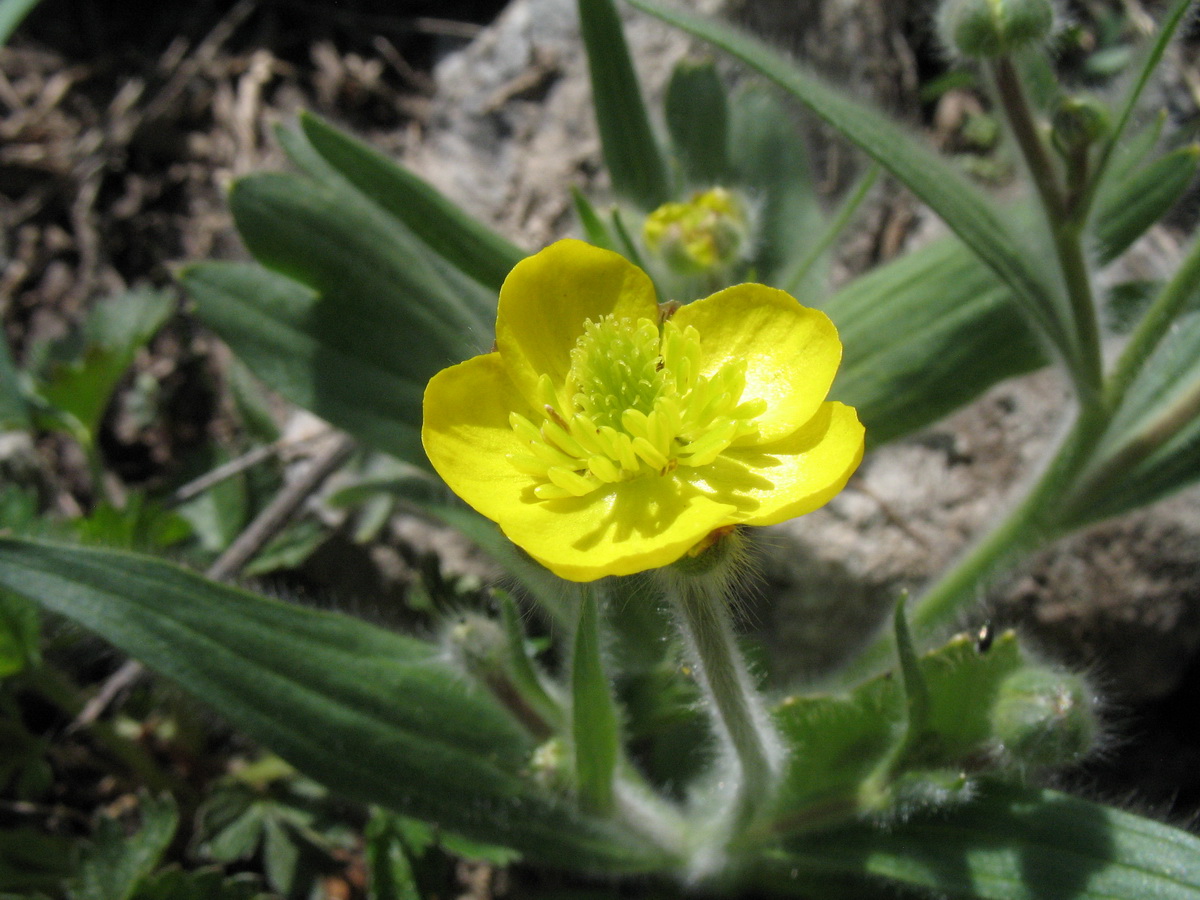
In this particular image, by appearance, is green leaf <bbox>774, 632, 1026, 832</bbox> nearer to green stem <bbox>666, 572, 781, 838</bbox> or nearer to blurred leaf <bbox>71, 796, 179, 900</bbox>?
green stem <bbox>666, 572, 781, 838</bbox>

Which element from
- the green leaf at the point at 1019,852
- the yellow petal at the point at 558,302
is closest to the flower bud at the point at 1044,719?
the green leaf at the point at 1019,852

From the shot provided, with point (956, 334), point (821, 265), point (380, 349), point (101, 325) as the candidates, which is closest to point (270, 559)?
point (380, 349)

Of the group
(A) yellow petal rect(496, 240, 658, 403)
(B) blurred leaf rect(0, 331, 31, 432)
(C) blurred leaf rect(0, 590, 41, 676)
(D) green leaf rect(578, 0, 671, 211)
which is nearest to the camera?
(A) yellow petal rect(496, 240, 658, 403)

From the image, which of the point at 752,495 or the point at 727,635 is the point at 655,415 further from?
the point at 727,635

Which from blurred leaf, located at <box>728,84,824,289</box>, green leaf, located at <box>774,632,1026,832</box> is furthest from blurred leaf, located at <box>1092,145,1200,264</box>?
green leaf, located at <box>774,632,1026,832</box>

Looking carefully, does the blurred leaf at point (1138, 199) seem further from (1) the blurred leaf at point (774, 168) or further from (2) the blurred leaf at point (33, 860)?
(2) the blurred leaf at point (33, 860)

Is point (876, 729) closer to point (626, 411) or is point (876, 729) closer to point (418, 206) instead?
point (626, 411)

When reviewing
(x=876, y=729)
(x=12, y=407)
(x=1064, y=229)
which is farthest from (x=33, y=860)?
(x=1064, y=229)
